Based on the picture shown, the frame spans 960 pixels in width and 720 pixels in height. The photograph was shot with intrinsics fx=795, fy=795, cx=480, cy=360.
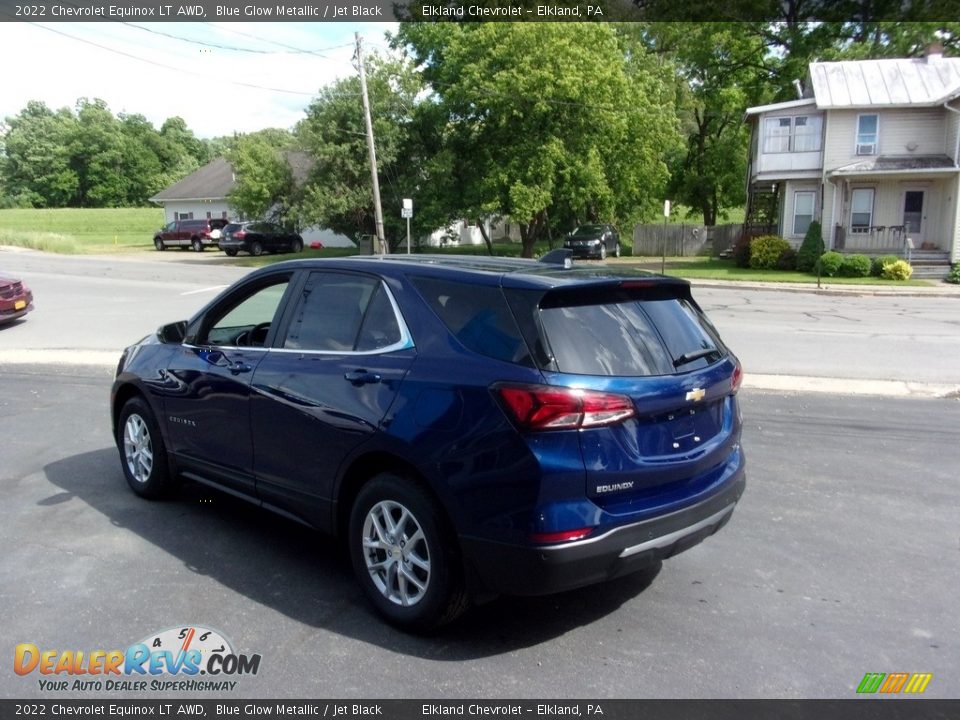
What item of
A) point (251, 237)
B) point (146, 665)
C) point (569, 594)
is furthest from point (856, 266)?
point (146, 665)

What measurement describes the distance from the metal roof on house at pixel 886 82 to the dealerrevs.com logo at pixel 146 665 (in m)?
34.0

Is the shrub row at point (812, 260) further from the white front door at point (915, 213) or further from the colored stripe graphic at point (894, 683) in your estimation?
the colored stripe graphic at point (894, 683)

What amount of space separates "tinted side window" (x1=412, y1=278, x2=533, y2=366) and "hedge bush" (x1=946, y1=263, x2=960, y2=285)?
29362mm

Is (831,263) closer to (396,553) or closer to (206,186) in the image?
(396,553)

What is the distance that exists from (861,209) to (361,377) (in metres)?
34.0

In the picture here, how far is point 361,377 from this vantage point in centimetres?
392

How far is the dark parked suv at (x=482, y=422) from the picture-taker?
3.32 metres

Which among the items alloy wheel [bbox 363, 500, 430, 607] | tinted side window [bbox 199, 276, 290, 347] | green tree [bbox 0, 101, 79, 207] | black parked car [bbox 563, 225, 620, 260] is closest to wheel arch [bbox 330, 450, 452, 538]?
alloy wheel [bbox 363, 500, 430, 607]

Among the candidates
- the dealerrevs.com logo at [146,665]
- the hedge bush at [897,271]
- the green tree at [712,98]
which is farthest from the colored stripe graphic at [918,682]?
the green tree at [712,98]

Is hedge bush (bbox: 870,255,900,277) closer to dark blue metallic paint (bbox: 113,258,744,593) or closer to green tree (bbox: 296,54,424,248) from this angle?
green tree (bbox: 296,54,424,248)

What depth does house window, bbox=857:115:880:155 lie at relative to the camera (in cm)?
3222

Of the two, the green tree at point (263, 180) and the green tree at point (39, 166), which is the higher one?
the green tree at point (39, 166)
